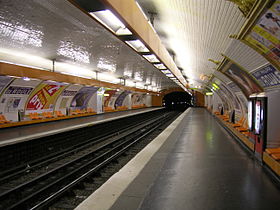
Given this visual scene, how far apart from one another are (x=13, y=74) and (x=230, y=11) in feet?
18.2

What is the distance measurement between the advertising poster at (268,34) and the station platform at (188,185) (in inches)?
80.1

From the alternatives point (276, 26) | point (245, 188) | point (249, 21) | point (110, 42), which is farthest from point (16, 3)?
point (245, 188)

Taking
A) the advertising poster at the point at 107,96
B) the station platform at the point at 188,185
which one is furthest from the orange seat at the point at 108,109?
the station platform at the point at 188,185

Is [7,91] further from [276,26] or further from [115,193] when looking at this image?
[276,26]

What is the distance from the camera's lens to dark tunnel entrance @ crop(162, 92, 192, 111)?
45375 millimetres

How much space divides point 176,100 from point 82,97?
1242 inches

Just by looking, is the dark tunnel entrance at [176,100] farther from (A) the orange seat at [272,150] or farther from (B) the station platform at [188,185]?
(A) the orange seat at [272,150]

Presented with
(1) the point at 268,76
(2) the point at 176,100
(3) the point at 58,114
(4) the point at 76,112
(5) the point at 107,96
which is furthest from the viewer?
(2) the point at 176,100

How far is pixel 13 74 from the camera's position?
6.21 meters

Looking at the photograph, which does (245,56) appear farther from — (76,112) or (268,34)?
(76,112)

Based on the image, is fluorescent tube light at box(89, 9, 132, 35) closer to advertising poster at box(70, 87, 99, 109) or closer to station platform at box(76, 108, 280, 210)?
station platform at box(76, 108, 280, 210)

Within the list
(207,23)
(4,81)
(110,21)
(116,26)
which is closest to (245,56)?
(207,23)

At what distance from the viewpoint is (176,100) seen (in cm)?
4581

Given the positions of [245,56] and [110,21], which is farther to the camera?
[245,56]
